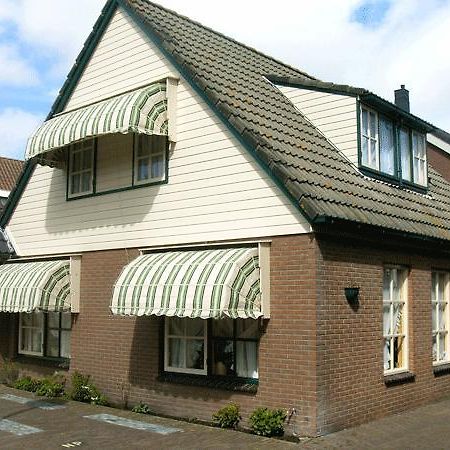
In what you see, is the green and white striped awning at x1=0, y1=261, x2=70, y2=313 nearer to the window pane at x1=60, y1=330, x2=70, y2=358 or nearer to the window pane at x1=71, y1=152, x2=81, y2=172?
the window pane at x1=60, y1=330, x2=70, y2=358

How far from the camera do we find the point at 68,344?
15086mm

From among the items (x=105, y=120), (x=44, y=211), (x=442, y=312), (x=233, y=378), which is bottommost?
(x=233, y=378)

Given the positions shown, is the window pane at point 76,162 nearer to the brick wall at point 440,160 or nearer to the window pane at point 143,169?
the window pane at point 143,169

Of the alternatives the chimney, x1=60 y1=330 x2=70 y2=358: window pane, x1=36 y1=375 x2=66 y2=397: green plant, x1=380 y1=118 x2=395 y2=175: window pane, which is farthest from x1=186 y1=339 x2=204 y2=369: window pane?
the chimney

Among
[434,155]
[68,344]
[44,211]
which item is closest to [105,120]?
[44,211]

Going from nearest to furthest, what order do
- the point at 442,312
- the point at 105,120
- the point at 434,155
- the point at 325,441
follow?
the point at 325,441 → the point at 105,120 → the point at 442,312 → the point at 434,155

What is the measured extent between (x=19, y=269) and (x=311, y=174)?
8.09 m

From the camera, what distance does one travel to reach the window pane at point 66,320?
15026mm

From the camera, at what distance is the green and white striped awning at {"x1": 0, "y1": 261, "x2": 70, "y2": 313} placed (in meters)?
14.0

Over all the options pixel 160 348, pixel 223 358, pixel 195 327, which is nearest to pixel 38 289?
pixel 160 348

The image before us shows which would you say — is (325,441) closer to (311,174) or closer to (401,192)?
(311,174)

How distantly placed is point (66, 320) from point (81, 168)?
3642 millimetres

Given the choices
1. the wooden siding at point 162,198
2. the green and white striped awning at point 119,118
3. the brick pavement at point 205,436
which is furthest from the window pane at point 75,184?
the brick pavement at point 205,436

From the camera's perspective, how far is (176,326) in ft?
40.4
